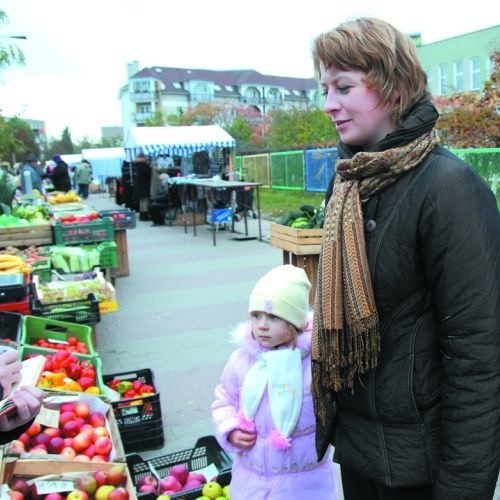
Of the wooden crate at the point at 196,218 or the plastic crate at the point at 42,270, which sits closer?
the plastic crate at the point at 42,270

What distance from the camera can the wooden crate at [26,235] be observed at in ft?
26.3

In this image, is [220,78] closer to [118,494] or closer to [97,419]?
[97,419]

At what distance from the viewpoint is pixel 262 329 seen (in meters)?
2.27

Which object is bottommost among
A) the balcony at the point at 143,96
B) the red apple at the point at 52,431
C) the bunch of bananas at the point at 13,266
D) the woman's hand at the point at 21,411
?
the red apple at the point at 52,431

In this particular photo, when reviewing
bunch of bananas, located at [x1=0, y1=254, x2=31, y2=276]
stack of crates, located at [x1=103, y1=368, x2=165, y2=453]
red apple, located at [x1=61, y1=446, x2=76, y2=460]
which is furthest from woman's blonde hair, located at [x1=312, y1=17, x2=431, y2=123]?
bunch of bananas, located at [x1=0, y1=254, x2=31, y2=276]

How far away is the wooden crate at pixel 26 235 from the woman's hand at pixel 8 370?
253 inches

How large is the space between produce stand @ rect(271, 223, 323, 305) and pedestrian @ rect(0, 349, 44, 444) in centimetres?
376

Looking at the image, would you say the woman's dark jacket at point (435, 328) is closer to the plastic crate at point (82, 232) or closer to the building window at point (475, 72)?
the plastic crate at point (82, 232)

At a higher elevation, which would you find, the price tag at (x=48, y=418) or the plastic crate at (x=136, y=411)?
the price tag at (x=48, y=418)

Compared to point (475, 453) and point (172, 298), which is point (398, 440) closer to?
point (475, 453)

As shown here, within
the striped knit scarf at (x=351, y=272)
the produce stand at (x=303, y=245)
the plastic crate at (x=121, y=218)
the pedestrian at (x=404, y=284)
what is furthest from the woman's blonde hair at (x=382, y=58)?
the plastic crate at (x=121, y=218)

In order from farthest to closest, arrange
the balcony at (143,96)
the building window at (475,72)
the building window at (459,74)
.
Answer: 1. the balcony at (143,96)
2. the building window at (459,74)
3. the building window at (475,72)

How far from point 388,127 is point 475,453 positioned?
0.82 m

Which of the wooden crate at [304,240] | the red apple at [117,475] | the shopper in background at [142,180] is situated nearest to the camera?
the red apple at [117,475]
